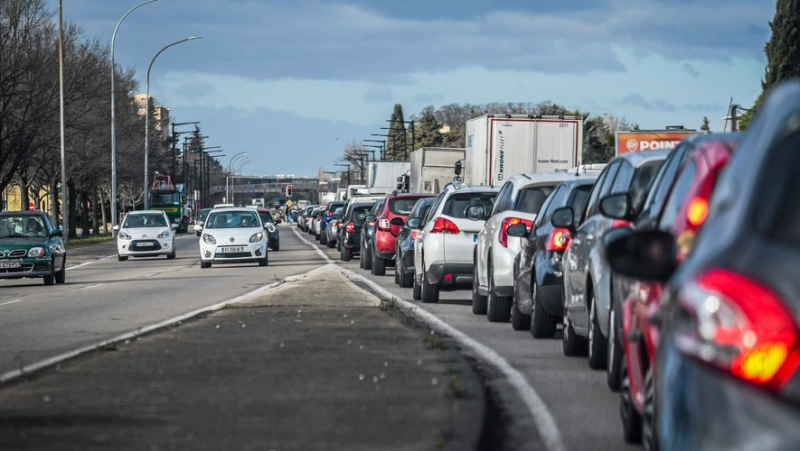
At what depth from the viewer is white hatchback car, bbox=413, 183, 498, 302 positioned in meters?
19.7

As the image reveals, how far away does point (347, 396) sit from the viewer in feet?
28.9

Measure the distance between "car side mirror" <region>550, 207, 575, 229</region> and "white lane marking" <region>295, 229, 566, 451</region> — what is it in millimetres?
1209

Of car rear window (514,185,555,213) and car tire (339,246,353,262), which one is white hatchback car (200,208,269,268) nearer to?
car tire (339,246,353,262)

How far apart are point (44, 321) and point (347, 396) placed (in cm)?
909

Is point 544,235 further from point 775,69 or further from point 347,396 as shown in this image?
point 775,69

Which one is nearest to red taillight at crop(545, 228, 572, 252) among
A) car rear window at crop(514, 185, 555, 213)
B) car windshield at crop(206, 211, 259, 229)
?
car rear window at crop(514, 185, 555, 213)

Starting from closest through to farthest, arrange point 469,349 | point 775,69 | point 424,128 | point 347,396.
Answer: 1. point 347,396
2. point 469,349
3. point 775,69
4. point 424,128

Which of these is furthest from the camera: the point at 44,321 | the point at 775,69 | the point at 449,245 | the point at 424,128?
the point at 424,128

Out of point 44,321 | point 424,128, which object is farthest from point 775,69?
point 424,128

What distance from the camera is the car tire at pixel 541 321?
45.2ft

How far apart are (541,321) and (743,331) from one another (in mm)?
10457

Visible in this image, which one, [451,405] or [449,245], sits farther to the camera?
[449,245]

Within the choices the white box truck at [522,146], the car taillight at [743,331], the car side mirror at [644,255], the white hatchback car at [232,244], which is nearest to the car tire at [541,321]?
the car side mirror at [644,255]

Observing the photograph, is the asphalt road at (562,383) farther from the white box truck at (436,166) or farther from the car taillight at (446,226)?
the white box truck at (436,166)
